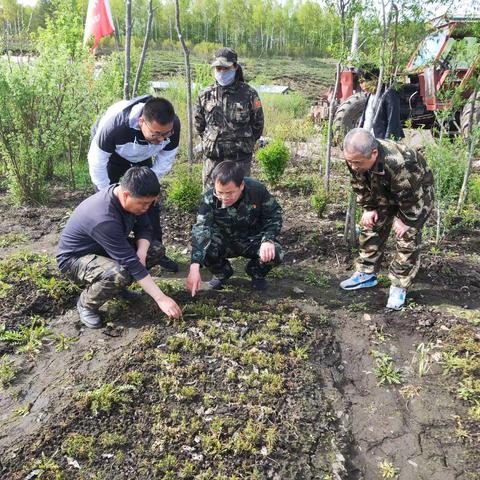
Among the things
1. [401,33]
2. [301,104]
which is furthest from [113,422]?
[301,104]

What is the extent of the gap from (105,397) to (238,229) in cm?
163

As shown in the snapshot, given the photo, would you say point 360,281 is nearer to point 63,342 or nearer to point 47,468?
point 63,342

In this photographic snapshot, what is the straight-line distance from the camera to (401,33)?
3588 mm

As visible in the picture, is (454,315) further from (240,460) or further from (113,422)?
(113,422)

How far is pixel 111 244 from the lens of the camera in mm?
2846

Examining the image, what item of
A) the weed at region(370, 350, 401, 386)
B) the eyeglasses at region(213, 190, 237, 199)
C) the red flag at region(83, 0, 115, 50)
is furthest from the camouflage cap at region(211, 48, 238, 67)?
the red flag at region(83, 0, 115, 50)

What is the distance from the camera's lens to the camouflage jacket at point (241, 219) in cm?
335

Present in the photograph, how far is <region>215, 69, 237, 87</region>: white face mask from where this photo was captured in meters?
4.13

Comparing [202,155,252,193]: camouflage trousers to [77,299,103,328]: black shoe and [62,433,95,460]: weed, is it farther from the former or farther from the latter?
[62,433,95,460]: weed

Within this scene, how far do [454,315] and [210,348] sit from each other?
6.01ft

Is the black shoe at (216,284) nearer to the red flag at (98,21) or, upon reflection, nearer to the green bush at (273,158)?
the green bush at (273,158)

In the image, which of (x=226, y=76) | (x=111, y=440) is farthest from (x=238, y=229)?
(x=111, y=440)

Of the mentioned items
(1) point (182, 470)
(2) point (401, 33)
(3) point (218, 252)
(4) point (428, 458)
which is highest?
(2) point (401, 33)

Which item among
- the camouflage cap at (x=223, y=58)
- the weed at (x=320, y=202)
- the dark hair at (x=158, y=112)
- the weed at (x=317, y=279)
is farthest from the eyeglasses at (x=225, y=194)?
the weed at (x=320, y=202)
